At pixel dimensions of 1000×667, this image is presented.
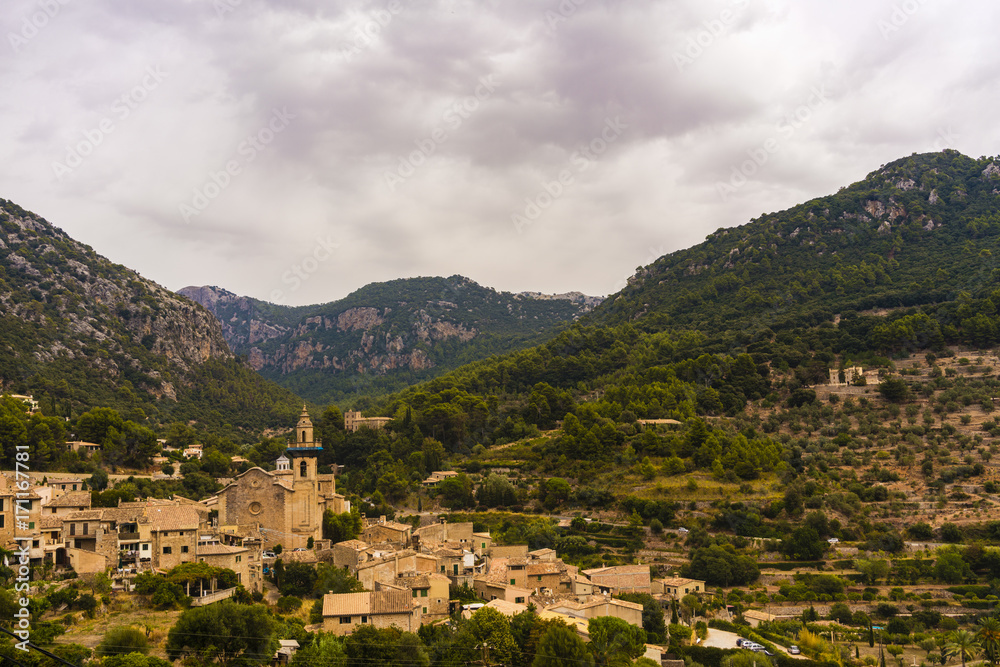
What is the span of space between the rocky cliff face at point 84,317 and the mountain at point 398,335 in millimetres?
45223

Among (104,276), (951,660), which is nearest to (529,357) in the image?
(104,276)

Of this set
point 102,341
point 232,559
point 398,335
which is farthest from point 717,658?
point 398,335

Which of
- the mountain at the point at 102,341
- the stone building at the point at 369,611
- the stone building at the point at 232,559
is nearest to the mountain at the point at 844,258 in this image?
the mountain at the point at 102,341

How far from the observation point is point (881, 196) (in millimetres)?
96125

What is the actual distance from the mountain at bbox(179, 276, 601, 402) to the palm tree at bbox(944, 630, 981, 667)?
10121cm

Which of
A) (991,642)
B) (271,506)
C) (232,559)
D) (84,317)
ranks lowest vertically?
(991,642)

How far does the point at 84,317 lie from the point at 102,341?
3.26 metres

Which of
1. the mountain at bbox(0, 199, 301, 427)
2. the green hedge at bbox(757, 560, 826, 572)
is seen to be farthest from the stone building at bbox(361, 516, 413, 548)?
the mountain at bbox(0, 199, 301, 427)

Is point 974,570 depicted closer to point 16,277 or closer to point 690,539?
point 690,539

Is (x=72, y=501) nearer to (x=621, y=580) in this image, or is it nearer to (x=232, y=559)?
(x=232, y=559)

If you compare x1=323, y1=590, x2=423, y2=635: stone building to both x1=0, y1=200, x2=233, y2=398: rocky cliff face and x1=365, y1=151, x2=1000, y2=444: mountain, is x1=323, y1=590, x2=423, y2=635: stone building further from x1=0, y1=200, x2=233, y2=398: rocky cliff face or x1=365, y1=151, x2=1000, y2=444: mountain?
x1=0, y1=200, x2=233, y2=398: rocky cliff face

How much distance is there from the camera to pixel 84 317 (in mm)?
74562

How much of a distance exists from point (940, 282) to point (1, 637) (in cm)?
7950

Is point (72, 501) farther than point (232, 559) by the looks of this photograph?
Yes
